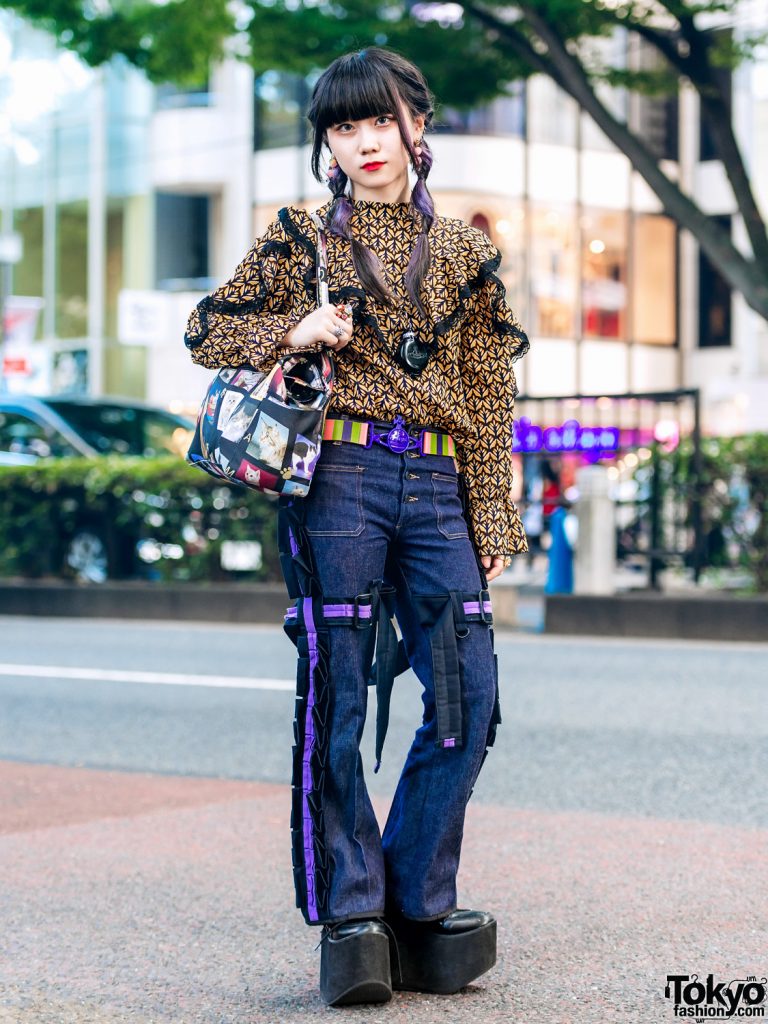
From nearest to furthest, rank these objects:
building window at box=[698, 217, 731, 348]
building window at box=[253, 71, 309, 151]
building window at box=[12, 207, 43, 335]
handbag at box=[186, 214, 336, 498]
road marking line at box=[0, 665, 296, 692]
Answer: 1. handbag at box=[186, 214, 336, 498]
2. road marking line at box=[0, 665, 296, 692]
3. building window at box=[253, 71, 309, 151]
4. building window at box=[698, 217, 731, 348]
5. building window at box=[12, 207, 43, 335]

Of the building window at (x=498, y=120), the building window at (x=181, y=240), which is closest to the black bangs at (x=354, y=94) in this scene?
the building window at (x=498, y=120)

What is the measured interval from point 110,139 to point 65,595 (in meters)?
21.5

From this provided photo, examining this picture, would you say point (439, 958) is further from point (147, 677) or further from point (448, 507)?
point (147, 677)

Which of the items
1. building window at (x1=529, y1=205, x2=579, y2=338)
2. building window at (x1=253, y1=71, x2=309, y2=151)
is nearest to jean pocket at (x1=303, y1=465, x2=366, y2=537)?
building window at (x1=529, y1=205, x2=579, y2=338)

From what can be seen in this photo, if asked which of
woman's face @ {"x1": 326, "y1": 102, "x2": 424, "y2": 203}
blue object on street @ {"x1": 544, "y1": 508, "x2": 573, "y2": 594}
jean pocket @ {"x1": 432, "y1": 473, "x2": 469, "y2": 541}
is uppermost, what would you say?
woman's face @ {"x1": 326, "y1": 102, "x2": 424, "y2": 203}

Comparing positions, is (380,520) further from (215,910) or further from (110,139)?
(110,139)

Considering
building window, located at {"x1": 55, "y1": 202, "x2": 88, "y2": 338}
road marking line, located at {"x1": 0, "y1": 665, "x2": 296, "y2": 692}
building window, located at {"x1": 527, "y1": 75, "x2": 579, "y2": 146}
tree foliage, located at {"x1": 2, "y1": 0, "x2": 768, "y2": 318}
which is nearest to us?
road marking line, located at {"x1": 0, "y1": 665, "x2": 296, "y2": 692}

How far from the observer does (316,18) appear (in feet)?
52.5

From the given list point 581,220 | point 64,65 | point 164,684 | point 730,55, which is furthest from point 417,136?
point 64,65

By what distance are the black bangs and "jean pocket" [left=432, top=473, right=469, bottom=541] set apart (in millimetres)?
759

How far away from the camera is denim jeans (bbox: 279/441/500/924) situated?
317 centimetres

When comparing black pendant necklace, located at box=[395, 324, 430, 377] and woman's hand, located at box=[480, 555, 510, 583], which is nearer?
black pendant necklace, located at box=[395, 324, 430, 377]

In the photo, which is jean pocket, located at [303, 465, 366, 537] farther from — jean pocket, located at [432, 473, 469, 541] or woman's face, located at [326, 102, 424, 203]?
woman's face, located at [326, 102, 424, 203]

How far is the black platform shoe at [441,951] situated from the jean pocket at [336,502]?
0.80 metres
